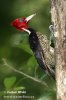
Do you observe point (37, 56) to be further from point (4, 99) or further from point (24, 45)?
point (4, 99)

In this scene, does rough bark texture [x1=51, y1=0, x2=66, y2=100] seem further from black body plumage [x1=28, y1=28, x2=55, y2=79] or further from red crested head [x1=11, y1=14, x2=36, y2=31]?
red crested head [x1=11, y1=14, x2=36, y2=31]

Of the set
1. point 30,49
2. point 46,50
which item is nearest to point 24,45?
point 30,49

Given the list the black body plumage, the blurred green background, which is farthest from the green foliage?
the blurred green background

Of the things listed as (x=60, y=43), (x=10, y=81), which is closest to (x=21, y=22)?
(x=10, y=81)

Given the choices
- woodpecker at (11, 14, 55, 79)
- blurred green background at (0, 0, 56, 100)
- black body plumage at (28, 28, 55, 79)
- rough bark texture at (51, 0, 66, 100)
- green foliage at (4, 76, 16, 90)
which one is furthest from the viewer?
blurred green background at (0, 0, 56, 100)

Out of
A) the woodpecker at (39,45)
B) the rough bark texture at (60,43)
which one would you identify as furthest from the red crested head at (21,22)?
the rough bark texture at (60,43)

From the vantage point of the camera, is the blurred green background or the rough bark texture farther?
the blurred green background

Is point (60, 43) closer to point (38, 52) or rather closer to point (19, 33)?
point (38, 52)

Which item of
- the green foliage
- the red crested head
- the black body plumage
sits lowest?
the green foliage

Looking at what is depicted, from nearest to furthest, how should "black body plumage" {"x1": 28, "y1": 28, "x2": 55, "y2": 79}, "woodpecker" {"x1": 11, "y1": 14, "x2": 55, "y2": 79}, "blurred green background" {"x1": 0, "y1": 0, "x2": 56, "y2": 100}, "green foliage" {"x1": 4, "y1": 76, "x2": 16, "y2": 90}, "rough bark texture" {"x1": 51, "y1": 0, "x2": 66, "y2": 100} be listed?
"rough bark texture" {"x1": 51, "y1": 0, "x2": 66, "y2": 100} → "green foliage" {"x1": 4, "y1": 76, "x2": 16, "y2": 90} → "black body plumage" {"x1": 28, "y1": 28, "x2": 55, "y2": 79} → "woodpecker" {"x1": 11, "y1": 14, "x2": 55, "y2": 79} → "blurred green background" {"x1": 0, "y1": 0, "x2": 56, "y2": 100}

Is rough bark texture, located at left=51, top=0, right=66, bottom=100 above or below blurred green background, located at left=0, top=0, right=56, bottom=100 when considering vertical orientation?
below
